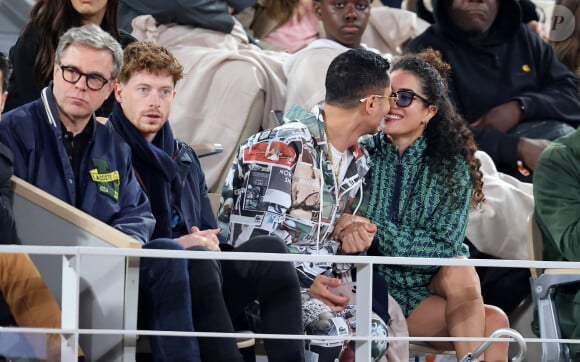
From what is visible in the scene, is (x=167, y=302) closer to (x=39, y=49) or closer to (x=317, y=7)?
(x=39, y=49)

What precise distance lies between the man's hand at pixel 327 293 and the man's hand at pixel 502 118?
166 centimetres

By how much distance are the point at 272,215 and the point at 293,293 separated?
1.25 ft

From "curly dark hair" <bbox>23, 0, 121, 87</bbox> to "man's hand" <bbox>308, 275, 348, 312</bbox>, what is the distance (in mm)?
1223

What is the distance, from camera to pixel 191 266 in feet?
12.2

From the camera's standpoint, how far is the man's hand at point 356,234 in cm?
409

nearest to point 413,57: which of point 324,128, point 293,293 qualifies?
point 324,128

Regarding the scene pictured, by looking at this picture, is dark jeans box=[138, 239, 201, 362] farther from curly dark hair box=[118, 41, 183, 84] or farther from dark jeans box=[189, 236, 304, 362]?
curly dark hair box=[118, 41, 183, 84]

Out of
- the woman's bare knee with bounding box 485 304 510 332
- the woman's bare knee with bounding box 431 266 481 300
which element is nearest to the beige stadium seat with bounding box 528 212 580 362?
the woman's bare knee with bounding box 485 304 510 332

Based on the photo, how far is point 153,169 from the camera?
409 cm

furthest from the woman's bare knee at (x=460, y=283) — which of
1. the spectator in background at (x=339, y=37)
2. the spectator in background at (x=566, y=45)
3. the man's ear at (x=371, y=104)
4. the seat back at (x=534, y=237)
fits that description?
the spectator in background at (x=566, y=45)

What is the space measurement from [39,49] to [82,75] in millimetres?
789

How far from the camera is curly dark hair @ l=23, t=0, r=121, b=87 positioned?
456 cm

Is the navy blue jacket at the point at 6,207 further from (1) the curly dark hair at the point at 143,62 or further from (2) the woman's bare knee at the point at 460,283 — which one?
(2) the woman's bare knee at the point at 460,283

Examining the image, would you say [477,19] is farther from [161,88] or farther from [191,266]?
[191,266]
